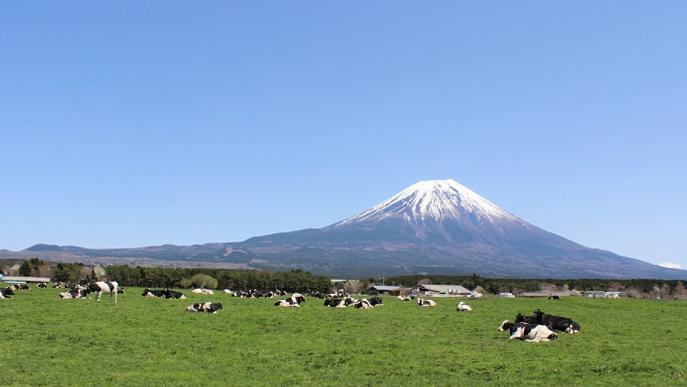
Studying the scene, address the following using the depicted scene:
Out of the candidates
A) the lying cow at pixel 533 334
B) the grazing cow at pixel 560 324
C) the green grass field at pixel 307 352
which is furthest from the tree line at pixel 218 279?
the lying cow at pixel 533 334

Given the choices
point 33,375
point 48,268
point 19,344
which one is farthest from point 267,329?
point 48,268

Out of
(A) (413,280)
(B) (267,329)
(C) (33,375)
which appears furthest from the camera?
(A) (413,280)

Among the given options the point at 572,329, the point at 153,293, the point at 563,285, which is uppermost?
the point at 572,329

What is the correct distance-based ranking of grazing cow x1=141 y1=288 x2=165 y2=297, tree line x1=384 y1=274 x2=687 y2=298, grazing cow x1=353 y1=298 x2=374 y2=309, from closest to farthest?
grazing cow x1=353 y1=298 x2=374 y2=309, grazing cow x1=141 y1=288 x2=165 y2=297, tree line x1=384 y1=274 x2=687 y2=298

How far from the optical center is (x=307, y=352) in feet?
54.4

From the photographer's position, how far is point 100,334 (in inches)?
746

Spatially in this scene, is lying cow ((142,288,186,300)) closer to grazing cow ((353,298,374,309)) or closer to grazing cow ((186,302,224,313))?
grazing cow ((353,298,374,309))

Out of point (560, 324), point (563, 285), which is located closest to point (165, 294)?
point (560, 324)

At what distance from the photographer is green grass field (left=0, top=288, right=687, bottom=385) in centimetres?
1328

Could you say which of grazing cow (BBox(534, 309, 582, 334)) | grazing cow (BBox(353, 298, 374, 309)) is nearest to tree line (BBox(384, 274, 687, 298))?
grazing cow (BBox(353, 298, 374, 309))

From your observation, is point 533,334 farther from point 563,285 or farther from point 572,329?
point 563,285

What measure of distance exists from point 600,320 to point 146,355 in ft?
69.9

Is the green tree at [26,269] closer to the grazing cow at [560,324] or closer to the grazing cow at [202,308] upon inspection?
the grazing cow at [202,308]

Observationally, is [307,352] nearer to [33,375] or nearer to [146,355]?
[146,355]
